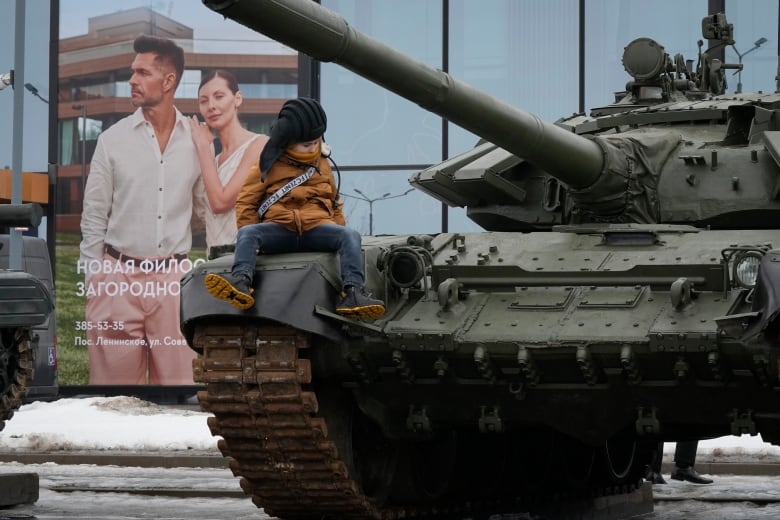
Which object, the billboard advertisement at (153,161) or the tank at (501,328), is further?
the billboard advertisement at (153,161)

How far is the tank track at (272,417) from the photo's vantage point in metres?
9.98

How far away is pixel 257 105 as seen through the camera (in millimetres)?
22516

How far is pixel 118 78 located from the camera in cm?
2291

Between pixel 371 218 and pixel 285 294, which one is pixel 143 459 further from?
pixel 285 294

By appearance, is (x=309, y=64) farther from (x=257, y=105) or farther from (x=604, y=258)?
(x=604, y=258)

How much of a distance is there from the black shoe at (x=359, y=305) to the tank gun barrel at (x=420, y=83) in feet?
3.60

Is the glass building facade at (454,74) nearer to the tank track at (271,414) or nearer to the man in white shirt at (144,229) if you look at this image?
the man in white shirt at (144,229)

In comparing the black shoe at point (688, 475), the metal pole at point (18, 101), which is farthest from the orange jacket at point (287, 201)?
the metal pole at point (18, 101)

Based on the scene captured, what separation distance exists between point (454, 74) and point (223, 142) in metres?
3.08

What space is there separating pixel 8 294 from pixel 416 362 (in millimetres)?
4315

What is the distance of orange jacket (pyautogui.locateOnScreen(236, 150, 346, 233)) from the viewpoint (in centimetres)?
1025

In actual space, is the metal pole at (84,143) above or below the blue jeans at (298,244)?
above

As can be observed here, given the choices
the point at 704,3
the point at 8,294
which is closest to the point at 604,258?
the point at 8,294

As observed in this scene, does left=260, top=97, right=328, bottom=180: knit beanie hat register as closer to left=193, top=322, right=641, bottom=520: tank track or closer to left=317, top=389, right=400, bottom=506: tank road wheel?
left=193, top=322, right=641, bottom=520: tank track
